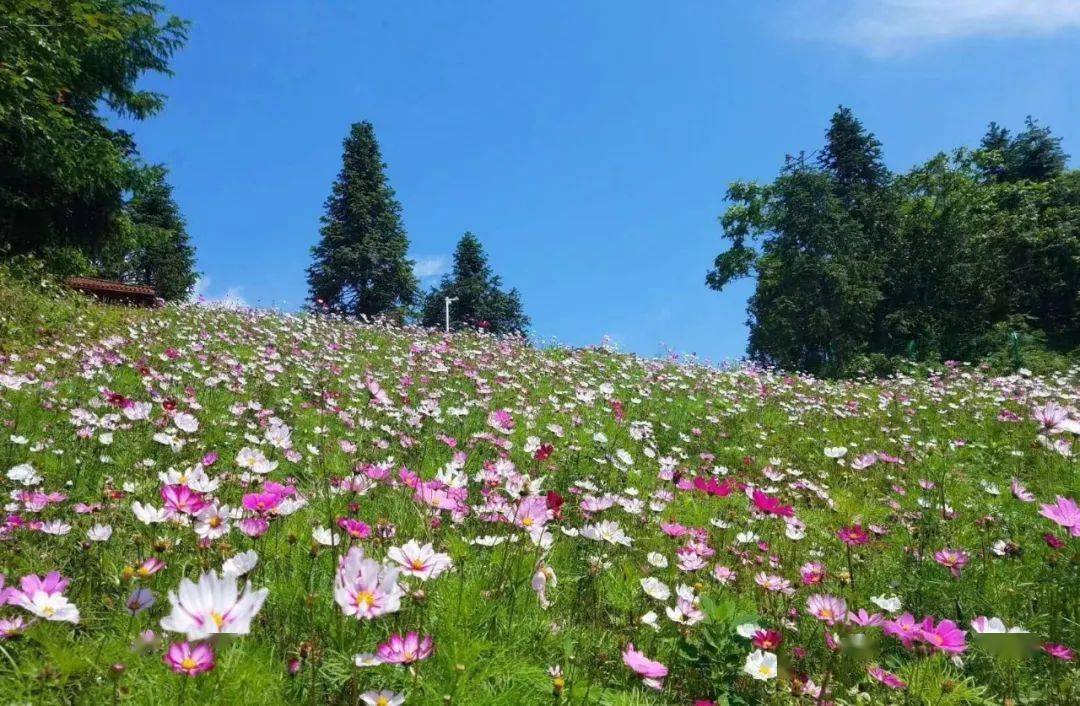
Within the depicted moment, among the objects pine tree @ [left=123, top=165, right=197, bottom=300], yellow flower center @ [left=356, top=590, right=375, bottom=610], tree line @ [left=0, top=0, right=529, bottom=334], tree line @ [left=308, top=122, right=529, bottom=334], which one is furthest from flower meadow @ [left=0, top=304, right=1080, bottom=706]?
pine tree @ [left=123, top=165, right=197, bottom=300]

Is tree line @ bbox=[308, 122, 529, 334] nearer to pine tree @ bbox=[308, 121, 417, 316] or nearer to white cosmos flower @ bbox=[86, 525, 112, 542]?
pine tree @ bbox=[308, 121, 417, 316]

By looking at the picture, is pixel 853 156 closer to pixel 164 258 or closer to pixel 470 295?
pixel 470 295

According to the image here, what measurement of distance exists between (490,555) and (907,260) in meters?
35.3

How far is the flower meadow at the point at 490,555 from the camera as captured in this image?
160 centimetres

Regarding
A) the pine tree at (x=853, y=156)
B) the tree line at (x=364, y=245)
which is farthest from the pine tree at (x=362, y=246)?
the pine tree at (x=853, y=156)

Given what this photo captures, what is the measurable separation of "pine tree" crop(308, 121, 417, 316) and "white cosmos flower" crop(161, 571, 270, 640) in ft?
125

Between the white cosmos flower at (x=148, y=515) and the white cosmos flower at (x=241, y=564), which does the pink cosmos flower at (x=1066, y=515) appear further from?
the white cosmos flower at (x=148, y=515)

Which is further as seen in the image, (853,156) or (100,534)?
(853,156)

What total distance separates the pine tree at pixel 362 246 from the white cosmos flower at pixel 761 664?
37712mm

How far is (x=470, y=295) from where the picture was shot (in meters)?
48.9

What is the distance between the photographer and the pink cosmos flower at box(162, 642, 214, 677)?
109cm

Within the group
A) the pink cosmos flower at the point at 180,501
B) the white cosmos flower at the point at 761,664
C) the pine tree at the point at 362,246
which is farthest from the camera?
the pine tree at the point at 362,246

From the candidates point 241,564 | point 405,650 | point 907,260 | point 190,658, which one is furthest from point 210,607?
point 907,260

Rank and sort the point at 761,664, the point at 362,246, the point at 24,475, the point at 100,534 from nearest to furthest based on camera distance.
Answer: the point at 761,664
the point at 100,534
the point at 24,475
the point at 362,246
